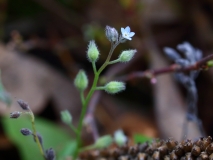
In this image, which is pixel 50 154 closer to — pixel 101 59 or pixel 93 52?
pixel 93 52

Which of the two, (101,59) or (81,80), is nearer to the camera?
(81,80)

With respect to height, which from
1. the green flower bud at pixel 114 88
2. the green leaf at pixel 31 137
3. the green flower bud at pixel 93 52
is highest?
the green flower bud at pixel 93 52

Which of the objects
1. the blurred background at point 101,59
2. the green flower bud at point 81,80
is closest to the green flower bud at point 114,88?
the green flower bud at point 81,80

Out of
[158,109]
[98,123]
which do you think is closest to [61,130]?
[98,123]

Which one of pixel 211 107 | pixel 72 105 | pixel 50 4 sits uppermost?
pixel 50 4

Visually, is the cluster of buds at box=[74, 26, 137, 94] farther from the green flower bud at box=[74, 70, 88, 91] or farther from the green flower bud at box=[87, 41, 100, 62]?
the green flower bud at box=[74, 70, 88, 91]

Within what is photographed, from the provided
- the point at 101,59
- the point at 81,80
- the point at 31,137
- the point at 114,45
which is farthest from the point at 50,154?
the point at 101,59

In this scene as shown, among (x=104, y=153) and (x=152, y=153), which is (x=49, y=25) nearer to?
(x=104, y=153)

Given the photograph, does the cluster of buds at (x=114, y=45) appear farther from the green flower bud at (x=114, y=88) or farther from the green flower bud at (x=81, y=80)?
the green flower bud at (x=81, y=80)
